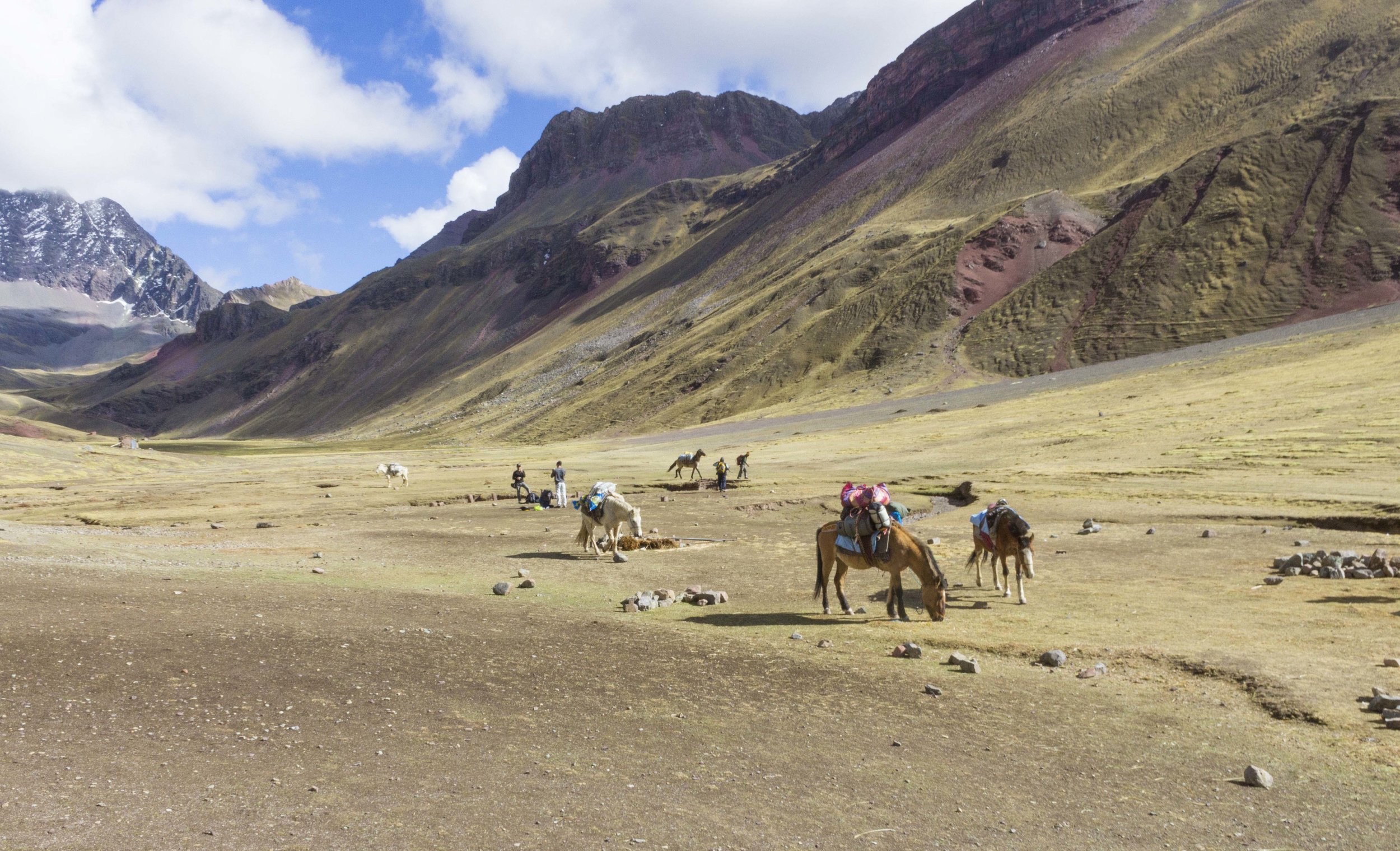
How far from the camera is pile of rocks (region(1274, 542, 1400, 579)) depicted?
18047 millimetres

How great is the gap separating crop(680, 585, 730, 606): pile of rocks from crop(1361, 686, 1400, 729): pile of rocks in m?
11.3

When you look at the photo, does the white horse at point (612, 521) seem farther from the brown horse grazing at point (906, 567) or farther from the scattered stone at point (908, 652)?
the scattered stone at point (908, 652)

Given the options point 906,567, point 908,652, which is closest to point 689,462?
point 906,567

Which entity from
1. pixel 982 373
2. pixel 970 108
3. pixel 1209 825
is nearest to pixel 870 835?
pixel 1209 825

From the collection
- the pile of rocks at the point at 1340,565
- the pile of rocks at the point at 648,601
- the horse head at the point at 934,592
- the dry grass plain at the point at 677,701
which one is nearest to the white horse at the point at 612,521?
the dry grass plain at the point at 677,701

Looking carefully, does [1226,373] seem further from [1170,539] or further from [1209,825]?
[1209,825]

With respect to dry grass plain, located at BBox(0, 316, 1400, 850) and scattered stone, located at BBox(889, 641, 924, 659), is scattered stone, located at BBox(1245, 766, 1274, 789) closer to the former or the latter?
dry grass plain, located at BBox(0, 316, 1400, 850)

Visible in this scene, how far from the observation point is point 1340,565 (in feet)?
61.0

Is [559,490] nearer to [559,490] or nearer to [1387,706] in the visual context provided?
[559,490]

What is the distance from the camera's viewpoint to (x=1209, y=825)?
820cm

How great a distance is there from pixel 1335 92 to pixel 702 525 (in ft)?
441

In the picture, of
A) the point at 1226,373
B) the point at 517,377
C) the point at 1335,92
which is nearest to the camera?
the point at 1226,373

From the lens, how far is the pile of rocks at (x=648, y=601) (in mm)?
17781

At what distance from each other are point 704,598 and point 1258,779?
1148 centimetres
